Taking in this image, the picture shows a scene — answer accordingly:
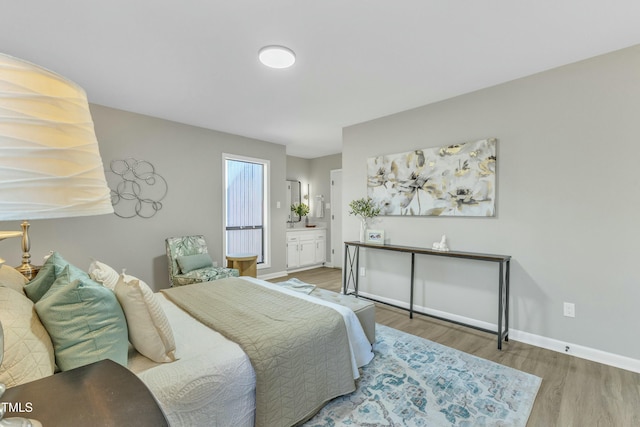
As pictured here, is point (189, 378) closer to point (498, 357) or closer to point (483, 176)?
point (498, 357)

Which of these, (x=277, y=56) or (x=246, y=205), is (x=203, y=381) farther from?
(x=246, y=205)

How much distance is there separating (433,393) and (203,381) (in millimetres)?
1504

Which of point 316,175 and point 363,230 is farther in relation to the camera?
point 316,175

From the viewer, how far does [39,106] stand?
594mm

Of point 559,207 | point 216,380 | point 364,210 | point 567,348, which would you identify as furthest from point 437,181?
point 216,380

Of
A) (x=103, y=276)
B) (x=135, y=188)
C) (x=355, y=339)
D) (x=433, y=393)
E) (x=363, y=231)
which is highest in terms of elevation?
(x=135, y=188)

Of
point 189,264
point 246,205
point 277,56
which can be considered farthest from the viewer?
point 246,205

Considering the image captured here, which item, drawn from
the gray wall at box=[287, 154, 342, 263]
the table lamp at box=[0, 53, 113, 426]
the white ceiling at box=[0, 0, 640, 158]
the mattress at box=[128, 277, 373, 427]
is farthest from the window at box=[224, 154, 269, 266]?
the table lamp at box=[0, 53, 113, 426]

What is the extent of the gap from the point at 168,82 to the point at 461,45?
8.56ft

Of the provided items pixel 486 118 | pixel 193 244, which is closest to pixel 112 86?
pixel 193 244

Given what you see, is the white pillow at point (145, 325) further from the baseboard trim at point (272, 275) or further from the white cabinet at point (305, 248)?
the white cabinet at point (305, 248)

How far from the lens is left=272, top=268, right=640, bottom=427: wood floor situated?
5.59 feet

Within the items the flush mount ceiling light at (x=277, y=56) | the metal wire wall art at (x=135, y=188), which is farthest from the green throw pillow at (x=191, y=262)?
the flush mount ceiling light at (x=277, y=56)

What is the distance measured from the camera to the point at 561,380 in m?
2.06
